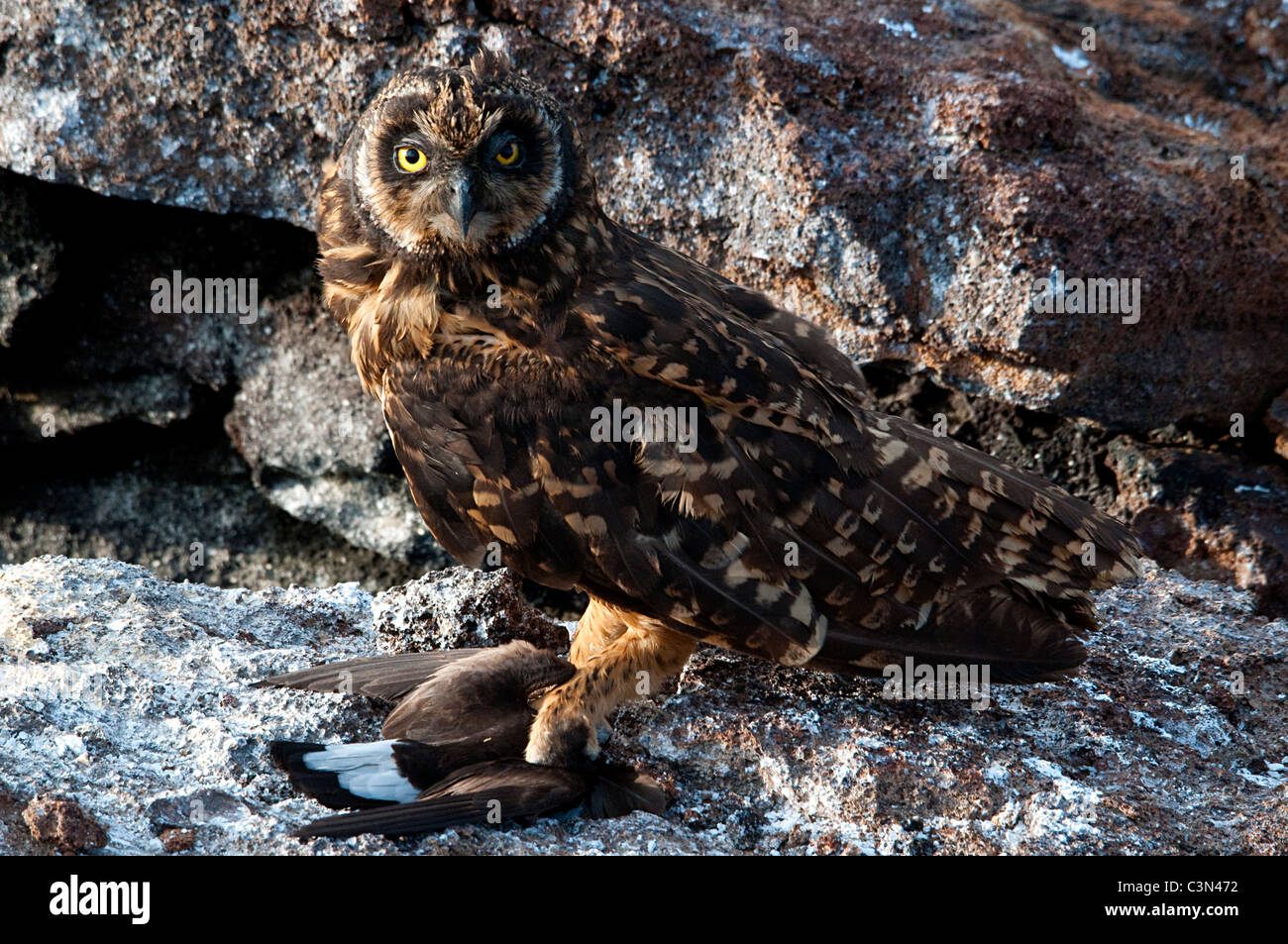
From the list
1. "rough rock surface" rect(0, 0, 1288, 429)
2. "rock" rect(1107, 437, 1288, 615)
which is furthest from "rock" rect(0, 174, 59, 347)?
"rock" rect(1107, 437, 1288, 615)

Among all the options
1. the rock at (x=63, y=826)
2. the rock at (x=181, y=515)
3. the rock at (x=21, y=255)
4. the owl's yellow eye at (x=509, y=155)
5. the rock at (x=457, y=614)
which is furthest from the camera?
the rock at (x=181, y=515)

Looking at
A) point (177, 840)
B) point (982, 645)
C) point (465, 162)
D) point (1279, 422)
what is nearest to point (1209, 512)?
point (1279, 422)

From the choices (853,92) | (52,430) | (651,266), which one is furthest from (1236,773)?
(52,430)

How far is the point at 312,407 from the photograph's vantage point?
15.6ft

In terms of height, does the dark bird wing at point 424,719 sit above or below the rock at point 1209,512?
below

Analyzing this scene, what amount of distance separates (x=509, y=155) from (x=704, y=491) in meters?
1.00

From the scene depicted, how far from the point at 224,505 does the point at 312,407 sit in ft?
2.24

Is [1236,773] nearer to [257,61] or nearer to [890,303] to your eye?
[890,303]

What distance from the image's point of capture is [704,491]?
2941mm

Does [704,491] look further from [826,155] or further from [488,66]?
[826,155]

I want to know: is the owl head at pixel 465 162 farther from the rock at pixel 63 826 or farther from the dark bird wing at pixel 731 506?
the rock at pixel 63 826

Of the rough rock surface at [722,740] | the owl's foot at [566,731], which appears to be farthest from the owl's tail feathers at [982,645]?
the owl's foot at [566,731]

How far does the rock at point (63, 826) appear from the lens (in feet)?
8.14

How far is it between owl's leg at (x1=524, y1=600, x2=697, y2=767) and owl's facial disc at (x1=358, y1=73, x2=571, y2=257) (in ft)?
3.76
